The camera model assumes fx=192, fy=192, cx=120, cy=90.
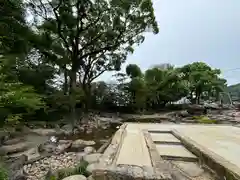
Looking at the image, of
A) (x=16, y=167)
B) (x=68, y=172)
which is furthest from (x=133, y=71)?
(x=68, y=172)

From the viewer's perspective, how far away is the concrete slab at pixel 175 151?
2.44m

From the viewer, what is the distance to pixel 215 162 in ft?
6.40

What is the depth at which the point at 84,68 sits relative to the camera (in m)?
14.0

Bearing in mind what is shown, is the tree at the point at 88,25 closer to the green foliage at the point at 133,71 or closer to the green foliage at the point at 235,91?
the green foliage at the point at 133,71

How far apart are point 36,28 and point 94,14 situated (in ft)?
10.4

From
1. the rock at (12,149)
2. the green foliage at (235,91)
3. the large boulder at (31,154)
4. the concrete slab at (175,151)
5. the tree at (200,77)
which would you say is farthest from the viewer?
the green foliage at (235,91)

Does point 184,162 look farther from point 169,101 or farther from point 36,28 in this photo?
point 169,101

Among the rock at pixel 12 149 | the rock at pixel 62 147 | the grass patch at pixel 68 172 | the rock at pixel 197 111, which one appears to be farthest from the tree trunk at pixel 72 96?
the rock at pixel 197 111

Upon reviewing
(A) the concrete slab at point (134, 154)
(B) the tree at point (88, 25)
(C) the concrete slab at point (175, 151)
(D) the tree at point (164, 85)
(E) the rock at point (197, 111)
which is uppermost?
(B) the tree at point (88, 25)

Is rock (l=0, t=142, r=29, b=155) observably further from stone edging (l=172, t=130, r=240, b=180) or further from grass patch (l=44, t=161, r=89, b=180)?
stone edging (l=172, t=130, r=240, b=180)

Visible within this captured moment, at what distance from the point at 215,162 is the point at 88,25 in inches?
403

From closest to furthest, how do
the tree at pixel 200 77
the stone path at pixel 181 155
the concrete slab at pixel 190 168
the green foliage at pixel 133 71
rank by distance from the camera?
the stone path at pixel 181 155
the concrete slab at pixel 190 168
the green foliage at pixel 133 71
the tree at pixel 200 77

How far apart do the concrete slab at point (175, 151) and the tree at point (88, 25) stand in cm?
774

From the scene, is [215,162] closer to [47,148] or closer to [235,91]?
[47,148]
